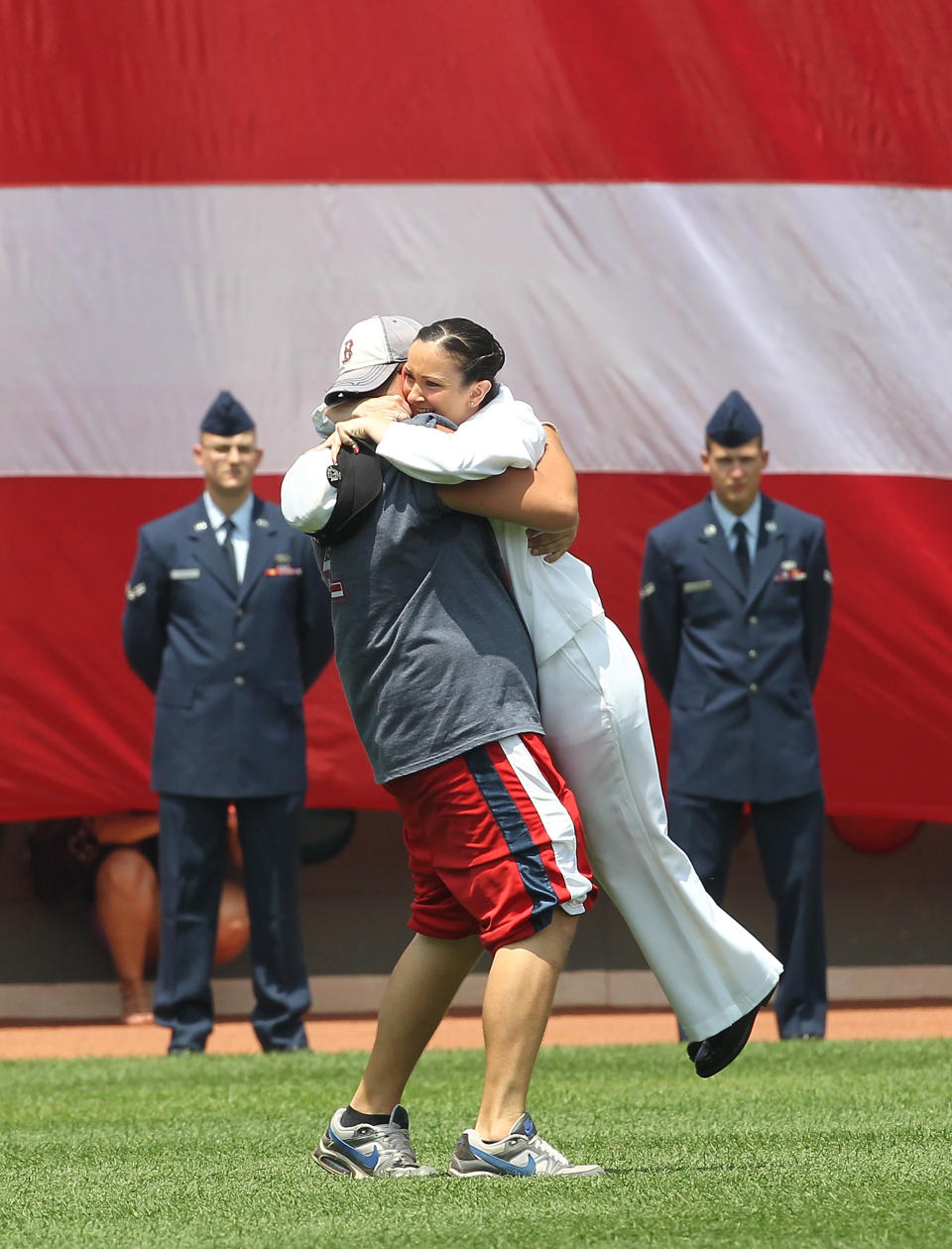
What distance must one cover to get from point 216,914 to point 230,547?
1100 millimetres

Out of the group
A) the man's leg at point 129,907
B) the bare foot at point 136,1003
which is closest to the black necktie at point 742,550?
the man's leg at point 129,907

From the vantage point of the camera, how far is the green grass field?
9.21ft

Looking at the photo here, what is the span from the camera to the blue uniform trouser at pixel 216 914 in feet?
19.8

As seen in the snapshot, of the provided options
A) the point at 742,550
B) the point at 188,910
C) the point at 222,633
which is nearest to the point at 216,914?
the point at 188,910

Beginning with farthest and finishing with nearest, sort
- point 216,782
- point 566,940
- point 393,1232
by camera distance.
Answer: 1. point 216,782
2. point 566,940
3. point 393,1232

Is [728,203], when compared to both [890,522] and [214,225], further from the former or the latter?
[214,225]

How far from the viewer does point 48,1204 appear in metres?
3.22

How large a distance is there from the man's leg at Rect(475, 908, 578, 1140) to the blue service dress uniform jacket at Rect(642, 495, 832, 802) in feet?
9.79

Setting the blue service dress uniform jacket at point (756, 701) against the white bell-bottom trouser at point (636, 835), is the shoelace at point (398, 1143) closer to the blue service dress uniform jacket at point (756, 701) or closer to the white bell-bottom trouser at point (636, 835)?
the white bell-bottom trouser at point (636, 835)

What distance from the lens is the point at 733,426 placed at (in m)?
6.27

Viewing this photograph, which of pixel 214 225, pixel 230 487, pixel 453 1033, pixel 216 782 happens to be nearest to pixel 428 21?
pixel 214 225

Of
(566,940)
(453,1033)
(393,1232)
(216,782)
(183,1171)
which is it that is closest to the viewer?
(393,1232)

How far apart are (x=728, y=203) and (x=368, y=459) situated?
406 cm

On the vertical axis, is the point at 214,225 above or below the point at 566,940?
above
